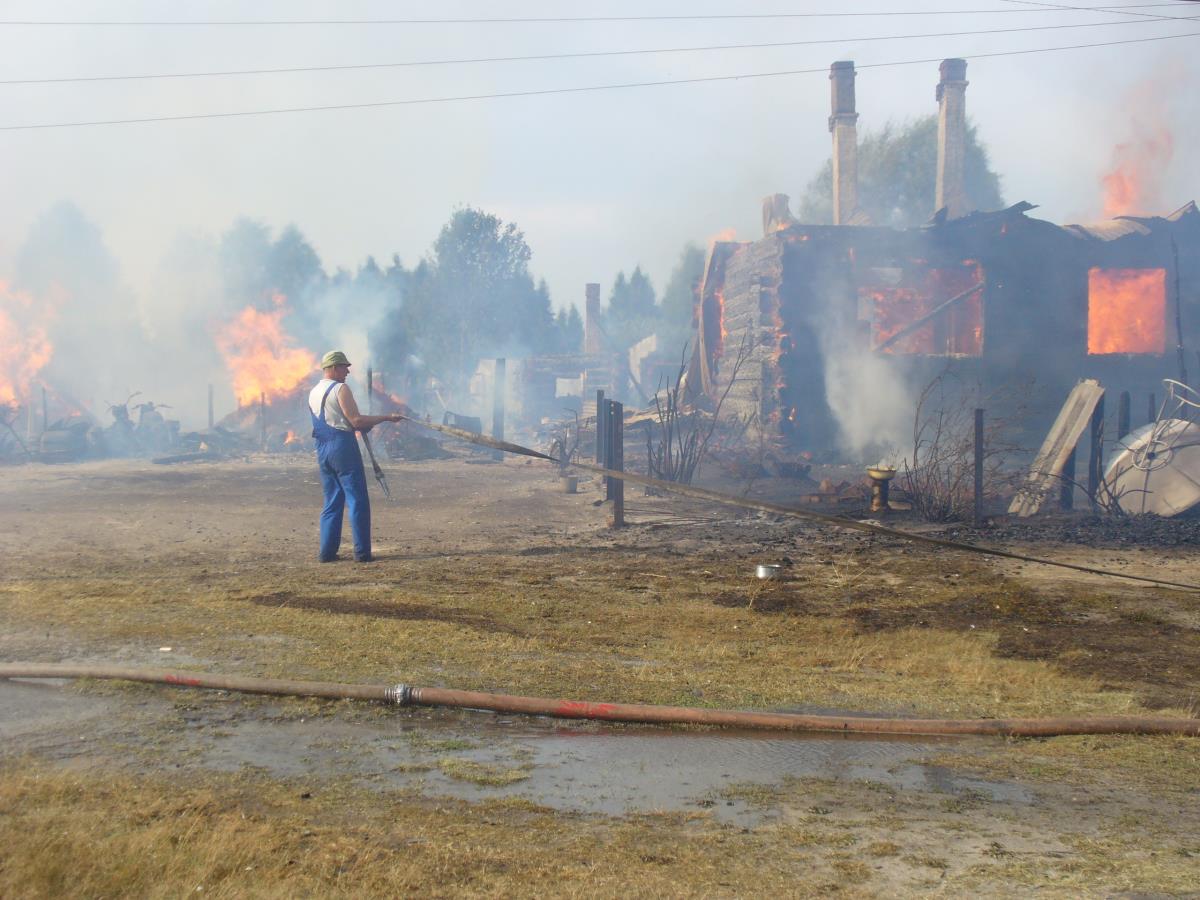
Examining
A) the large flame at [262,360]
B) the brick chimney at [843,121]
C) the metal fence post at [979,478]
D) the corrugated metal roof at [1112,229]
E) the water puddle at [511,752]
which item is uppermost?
the brick chimney at [843,121]

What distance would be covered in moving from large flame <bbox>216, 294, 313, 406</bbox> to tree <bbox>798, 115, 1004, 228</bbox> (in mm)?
29630

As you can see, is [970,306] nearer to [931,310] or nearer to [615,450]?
[931,310]

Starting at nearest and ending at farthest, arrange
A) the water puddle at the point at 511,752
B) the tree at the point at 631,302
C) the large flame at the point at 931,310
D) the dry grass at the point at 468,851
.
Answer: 1. the dry grass at the point at 468,851
2. the water puddle at the point at 511,752
3. the large flame at the point at 931,310
4. the tree at the point at 631,302

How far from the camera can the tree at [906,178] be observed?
177 ft

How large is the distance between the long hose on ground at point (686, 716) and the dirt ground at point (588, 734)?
7 centimetres

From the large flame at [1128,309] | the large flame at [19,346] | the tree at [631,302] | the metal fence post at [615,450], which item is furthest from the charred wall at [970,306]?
the tree at [631,302]

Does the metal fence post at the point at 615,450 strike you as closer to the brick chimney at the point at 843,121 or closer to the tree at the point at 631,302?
the brick chimney at the point at 843,121

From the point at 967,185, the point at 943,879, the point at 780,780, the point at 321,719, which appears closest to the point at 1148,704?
the point at 780,780

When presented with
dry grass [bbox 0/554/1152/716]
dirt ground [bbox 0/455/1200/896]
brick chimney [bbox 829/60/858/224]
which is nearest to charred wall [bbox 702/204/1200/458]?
brick chimney [bbox 829/60/858/224]

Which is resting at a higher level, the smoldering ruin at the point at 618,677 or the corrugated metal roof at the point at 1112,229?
the corrugated metal roof at the point at 1112,229

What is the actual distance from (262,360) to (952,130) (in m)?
25.2

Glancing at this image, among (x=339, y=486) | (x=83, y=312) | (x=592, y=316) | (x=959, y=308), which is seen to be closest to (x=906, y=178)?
(x=592, y=316)

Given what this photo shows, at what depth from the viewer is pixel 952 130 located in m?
33.1

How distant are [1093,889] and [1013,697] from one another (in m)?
2.26
